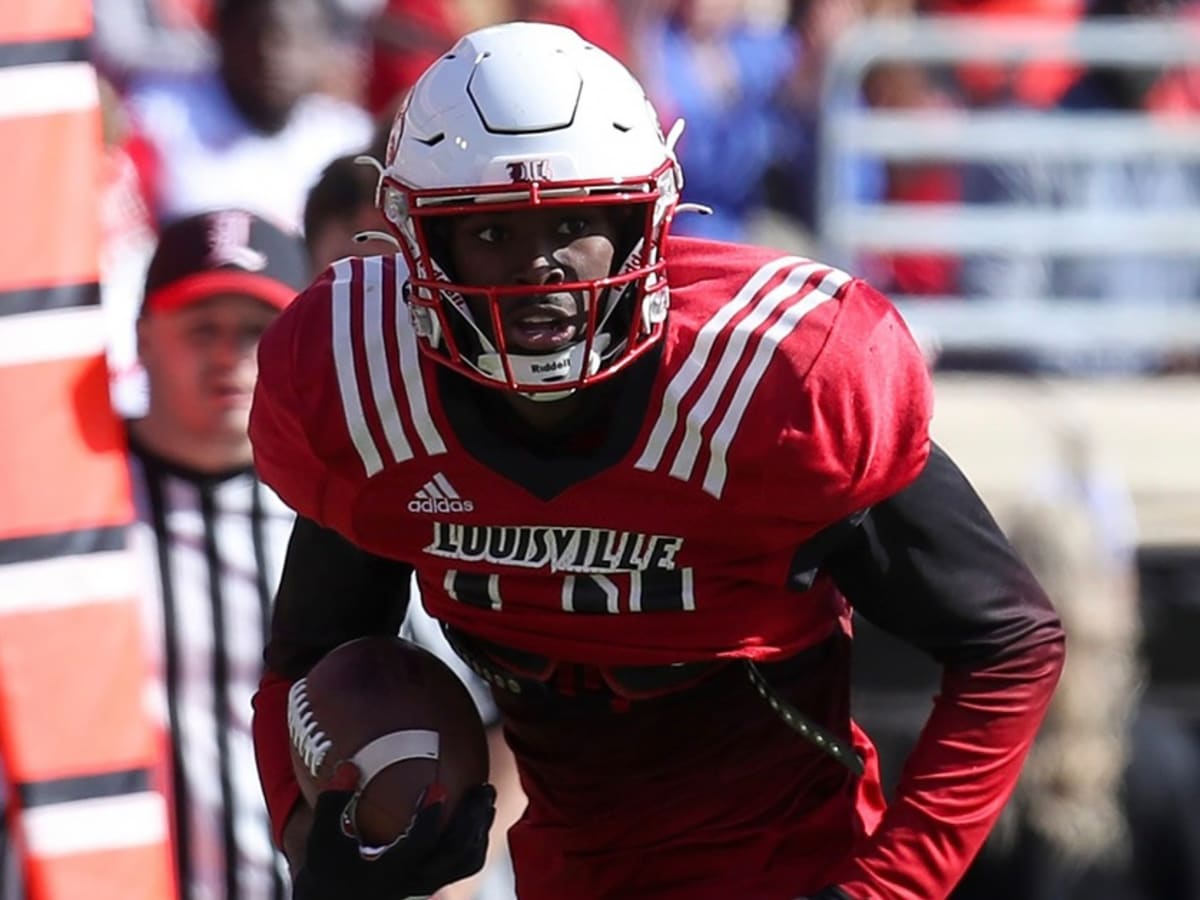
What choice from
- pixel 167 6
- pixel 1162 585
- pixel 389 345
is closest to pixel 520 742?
pixel 389 345

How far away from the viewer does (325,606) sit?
2877 millimetres

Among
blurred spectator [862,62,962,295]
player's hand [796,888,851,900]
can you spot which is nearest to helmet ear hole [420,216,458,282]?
player's hand [796,888,851,900]

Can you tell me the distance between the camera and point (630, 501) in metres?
2.62

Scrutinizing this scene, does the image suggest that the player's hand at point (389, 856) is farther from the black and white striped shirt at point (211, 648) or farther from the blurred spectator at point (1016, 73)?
the blurred spectator at point (1016, 73)

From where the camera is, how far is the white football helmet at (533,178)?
8.40 feet

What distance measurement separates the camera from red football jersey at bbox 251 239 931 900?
2582mm

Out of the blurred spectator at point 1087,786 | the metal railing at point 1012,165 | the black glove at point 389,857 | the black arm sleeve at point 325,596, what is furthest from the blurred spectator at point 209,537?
the metal railing at point 1012,165

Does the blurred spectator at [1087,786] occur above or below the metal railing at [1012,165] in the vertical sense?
below

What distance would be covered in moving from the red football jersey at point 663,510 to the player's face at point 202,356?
3.33 feet

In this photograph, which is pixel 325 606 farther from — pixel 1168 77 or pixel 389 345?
pixel 1168 77

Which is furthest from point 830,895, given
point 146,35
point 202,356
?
point 146,35

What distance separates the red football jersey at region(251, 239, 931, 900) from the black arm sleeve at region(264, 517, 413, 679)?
0.33 feet

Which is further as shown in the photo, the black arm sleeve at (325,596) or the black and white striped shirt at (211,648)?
the black and white striped shirt at (211,648)

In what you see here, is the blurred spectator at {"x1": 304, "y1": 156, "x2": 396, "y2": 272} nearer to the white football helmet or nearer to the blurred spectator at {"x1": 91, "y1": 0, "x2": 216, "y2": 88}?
Result: the white football helmet
